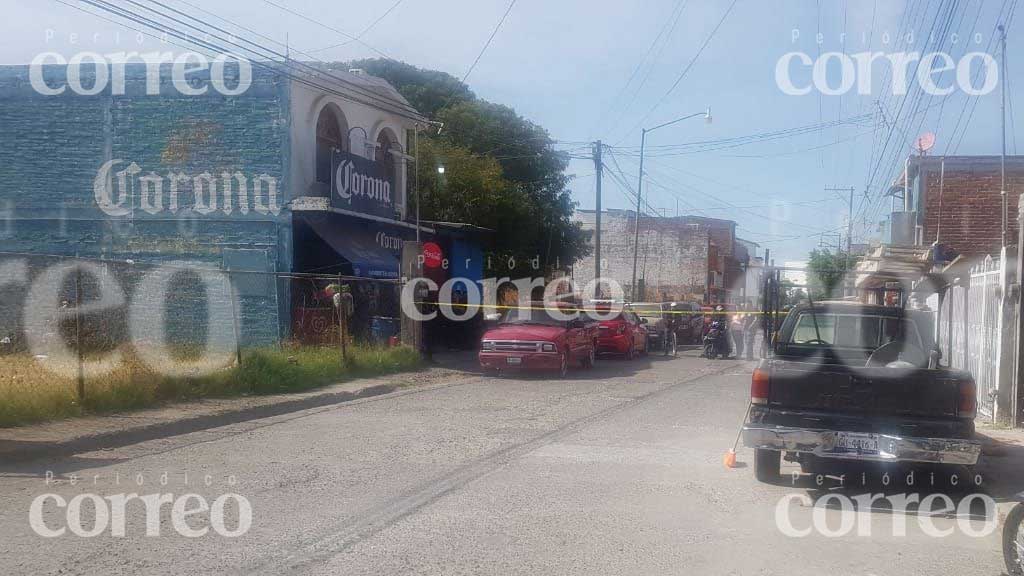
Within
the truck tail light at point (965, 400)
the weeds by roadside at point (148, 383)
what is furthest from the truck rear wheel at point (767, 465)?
the weeds by roadside at point (148, 383)

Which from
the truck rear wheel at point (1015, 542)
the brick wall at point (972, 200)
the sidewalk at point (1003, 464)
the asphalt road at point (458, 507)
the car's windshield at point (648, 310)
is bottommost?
the sidewalk at point (1003, 464)

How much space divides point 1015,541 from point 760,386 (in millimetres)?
2882

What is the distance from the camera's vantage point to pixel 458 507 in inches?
291

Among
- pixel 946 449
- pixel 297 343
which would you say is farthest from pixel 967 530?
pixel 297 343

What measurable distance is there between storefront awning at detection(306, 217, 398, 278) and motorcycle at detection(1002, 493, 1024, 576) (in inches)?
676

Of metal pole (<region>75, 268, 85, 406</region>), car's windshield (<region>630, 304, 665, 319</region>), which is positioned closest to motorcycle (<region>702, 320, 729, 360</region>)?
car's windshield (<region>630, 304, 665, 319</region>)

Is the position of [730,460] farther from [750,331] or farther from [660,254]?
[660,254]

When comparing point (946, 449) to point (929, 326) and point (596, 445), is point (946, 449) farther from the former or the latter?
point (596, 445)

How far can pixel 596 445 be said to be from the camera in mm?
10578

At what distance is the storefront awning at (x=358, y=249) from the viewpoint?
21.8 m

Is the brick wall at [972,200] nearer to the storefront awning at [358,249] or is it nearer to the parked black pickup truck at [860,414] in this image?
the storefront awning at [358,249]

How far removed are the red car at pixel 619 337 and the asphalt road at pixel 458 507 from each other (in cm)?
1274

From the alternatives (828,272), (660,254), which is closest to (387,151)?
(828,272)

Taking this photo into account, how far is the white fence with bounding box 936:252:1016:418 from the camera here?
12.5 meters
